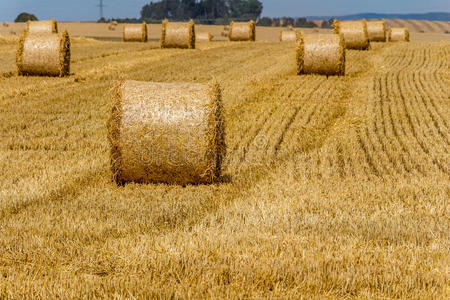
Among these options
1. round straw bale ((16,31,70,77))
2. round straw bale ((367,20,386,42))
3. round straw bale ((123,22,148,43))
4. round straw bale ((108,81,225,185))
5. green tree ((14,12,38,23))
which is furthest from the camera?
green tree ((14,12,38,23))

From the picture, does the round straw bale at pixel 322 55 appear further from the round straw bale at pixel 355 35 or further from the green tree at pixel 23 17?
the green tree at pixel 23 17

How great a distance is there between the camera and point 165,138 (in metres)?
6.65

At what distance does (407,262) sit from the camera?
4.48 m

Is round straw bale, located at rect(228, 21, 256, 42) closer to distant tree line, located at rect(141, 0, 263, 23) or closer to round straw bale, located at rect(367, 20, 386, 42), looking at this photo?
round straw bale, located at rect(367, 20, 386, 42)

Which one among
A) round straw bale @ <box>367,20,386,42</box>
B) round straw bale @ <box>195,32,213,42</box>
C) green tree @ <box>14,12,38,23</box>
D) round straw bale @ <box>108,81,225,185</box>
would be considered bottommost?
round straw bale @ <box>108,81,225,185</box>

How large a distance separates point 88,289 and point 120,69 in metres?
16.3

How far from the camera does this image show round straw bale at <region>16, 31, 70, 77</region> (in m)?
16.5

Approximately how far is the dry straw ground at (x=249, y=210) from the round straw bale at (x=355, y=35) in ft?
43.9

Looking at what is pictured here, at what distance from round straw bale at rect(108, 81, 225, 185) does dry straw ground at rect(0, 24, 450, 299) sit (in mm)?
206

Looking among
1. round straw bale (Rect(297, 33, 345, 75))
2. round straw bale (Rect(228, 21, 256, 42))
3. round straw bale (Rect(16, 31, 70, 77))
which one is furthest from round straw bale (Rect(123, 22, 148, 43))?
round straw bale (Rect(297, 33, 345, 75))

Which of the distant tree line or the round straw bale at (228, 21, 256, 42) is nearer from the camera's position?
the round straw bale at (228, 21, 256, 42)

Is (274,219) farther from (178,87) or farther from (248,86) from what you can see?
(248,86)

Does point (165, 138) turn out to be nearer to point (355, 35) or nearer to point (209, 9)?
point (355, 35)

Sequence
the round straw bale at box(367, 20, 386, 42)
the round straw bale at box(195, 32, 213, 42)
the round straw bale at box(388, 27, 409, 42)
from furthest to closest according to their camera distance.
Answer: the round straw bale at box(195, 32, 213, 42) → the round straw bale at box(388, 27, 409, 42) → the round straw bale at box(367, 20, 386, 42)
